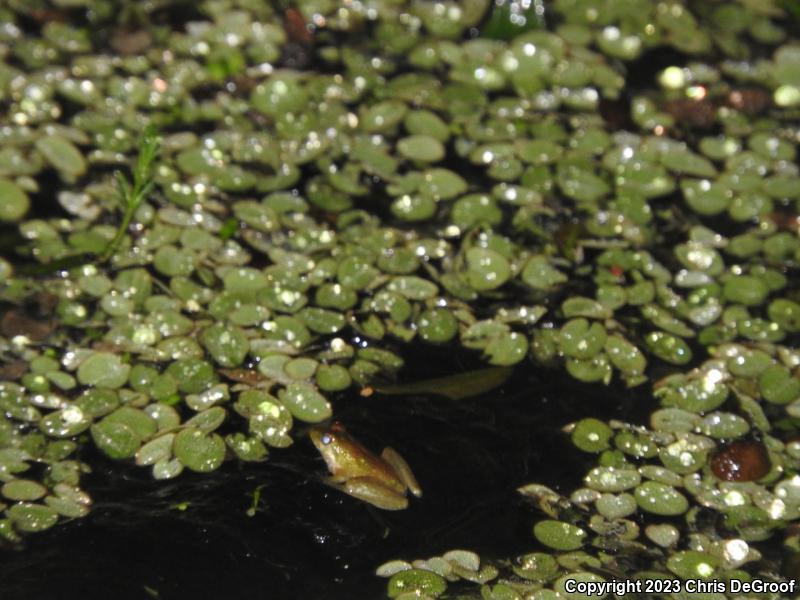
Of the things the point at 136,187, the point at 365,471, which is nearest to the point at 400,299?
the point at 365,471

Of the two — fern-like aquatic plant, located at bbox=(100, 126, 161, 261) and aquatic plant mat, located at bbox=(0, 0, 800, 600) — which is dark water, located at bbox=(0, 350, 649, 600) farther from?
fern-like aquatic plant, located at bbox=(100, 126, 161, 261)

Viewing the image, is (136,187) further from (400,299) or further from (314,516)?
(314,516)

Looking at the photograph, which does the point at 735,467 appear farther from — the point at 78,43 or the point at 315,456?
the point at 78,43

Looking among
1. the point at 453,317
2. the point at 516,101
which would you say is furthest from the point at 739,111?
the point at 453,317

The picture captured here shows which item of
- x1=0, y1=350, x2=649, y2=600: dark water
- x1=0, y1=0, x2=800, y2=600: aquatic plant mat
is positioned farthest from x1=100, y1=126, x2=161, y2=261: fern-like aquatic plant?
x1=0, y1=350, x2=649, y2=600: dark water

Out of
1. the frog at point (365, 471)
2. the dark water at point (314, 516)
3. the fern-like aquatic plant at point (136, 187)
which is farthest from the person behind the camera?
the fern-like aquatic plant at point (136, 187)

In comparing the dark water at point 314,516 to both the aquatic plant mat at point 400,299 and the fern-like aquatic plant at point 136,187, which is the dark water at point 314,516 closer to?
the aquatic plant mat at point 400,299

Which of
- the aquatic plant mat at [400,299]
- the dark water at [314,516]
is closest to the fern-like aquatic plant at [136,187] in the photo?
the aquatic plant mat at [400,299]
